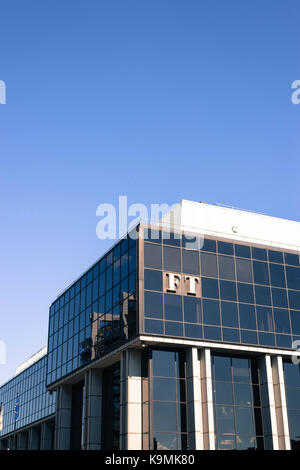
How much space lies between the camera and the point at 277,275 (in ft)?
145

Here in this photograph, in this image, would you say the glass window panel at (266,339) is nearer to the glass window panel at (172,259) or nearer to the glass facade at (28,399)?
the glass window panel at (172,259)

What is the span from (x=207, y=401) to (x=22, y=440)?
170 ft

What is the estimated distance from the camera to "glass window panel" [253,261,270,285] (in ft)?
142

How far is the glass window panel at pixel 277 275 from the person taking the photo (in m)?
43.7

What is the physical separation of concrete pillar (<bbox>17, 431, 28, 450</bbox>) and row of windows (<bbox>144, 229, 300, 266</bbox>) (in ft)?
167

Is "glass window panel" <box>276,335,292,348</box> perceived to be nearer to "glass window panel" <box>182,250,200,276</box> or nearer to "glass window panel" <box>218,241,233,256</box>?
"glass window panel" <box>218,241,233,256</box>

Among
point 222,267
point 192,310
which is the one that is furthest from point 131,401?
point 222,267

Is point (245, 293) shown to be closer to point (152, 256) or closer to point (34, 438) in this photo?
point (152, 256)

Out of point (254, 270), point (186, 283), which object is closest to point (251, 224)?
point (254, 270)

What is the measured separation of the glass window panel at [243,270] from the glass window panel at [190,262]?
11.6 ft

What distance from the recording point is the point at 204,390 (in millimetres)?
38469

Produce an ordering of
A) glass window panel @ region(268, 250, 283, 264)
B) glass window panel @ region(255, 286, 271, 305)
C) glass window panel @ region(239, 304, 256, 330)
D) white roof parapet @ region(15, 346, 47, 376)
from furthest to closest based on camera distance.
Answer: white roof parapet @ region(15, 346, 47, 376), glass window panel @ region(268, 250, 283, 264), glass window panel @ region(255, 286, 271, 305), glass window panel @ region(239, 304, 256, 330)

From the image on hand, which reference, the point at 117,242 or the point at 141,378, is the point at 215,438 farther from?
the point at 117,242

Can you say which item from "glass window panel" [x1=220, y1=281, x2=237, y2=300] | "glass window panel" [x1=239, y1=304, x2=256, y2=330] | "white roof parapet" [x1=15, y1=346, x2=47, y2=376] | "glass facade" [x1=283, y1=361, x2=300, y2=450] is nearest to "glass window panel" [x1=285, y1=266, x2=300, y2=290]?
"glass window panel" [x1=239, y1=304, x2=256, y2=330]
